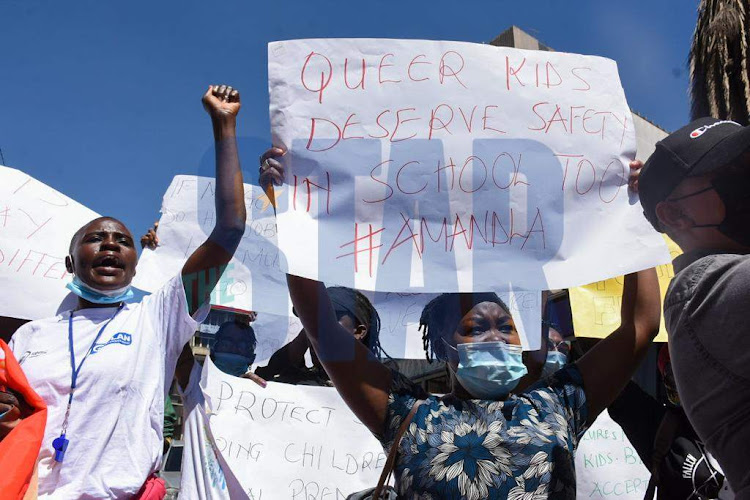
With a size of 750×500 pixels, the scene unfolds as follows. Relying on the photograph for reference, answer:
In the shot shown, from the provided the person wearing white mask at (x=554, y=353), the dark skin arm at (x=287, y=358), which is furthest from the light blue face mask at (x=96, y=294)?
the person wearing white mask at (x=554, y=353)

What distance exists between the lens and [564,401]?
2.29 meters

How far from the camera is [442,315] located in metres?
2.63

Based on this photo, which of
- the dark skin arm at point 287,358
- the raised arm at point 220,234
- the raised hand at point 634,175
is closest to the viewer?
the raised arm at point 220,234

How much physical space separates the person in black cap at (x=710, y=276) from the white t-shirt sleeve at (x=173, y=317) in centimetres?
152

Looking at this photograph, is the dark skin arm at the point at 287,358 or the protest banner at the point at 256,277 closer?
the protest banner at the point at 256,277

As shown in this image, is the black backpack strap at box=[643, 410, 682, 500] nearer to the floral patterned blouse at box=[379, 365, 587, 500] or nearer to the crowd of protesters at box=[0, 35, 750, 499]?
the crowd of protesters at box=[0, 35, 750, 499]

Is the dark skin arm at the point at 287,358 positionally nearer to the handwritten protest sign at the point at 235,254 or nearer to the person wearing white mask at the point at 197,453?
the handwritten protest sign at the point at 235,254

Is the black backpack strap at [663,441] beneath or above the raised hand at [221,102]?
beneath

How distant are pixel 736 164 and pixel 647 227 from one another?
1169 millimetres

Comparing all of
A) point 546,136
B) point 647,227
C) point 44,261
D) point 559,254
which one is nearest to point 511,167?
point 546,136

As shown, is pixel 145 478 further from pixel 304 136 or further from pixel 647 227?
pixel 647 227

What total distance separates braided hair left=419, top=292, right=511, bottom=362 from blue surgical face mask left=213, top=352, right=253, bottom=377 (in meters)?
1.45

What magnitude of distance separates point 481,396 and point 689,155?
113 cm

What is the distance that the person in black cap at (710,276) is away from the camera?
50.2 inches
